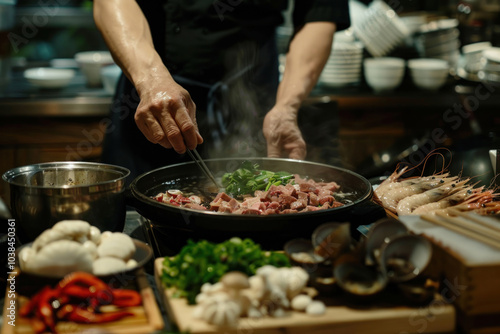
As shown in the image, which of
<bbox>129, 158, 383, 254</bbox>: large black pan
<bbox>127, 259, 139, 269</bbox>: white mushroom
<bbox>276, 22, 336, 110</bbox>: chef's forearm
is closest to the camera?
<bbox>127, 259, 139, 269</bbox>: white mushroom

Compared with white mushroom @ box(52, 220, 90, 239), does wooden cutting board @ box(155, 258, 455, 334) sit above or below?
below

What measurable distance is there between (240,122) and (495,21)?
3.35 meters

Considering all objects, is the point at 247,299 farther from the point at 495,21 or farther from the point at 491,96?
the point at 495,21

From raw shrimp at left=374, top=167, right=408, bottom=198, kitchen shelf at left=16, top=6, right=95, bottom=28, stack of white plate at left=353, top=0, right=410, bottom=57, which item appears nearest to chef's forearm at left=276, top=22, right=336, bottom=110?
raw shrimp at left=374, top=167, right=408, bottom=198

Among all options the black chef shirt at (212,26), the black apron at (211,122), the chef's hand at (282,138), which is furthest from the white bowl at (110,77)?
the chef's hand at (282,138)

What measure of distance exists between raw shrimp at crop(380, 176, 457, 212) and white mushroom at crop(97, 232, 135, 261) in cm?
115

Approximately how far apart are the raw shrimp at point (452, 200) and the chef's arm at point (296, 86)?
73 centimetres

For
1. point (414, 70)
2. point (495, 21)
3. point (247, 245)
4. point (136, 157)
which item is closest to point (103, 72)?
point (136, 157)

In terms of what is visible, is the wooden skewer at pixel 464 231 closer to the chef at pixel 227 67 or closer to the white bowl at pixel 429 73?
the chef at pixel 227 67

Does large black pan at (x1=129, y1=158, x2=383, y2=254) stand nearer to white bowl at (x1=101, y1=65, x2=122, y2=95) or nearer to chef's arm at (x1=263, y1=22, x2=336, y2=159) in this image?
chef's arm at (x1=263, y1=22, x2=336, y2=159)

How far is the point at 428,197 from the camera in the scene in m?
2.16

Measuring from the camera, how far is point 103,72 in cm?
406

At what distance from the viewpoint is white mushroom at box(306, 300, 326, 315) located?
4.00ft

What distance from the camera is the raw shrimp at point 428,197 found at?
2080 millimetres
